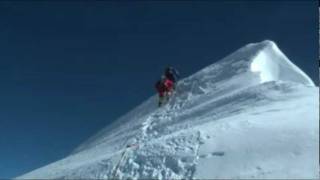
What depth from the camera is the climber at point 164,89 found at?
96.5 feet

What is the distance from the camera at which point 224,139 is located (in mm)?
16766

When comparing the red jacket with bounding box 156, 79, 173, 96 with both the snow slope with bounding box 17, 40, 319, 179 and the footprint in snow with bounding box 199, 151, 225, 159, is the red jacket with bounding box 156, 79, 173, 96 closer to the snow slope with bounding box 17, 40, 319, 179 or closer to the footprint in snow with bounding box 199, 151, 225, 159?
the snow slope with bounding box 17, 40, 319, 179

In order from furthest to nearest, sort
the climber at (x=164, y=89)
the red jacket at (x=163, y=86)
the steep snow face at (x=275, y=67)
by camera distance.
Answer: the red jacket at (x=163, y=86)
the climber at (x=164, y=89)
the steep snow face at (x=275, y=67)

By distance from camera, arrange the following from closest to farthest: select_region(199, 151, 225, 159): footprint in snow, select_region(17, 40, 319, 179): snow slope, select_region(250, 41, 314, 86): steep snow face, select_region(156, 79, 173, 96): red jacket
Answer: select_region(17, 40, 319, 179): snow slope
select_region(199, 151, 225, 159): footprint in snow
select_region(250, 41, 314, 86): steep snow face
select_region(156, 79, 173, 96): red jacket

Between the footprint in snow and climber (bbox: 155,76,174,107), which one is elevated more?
climber (bbox: 155,76,174,107)

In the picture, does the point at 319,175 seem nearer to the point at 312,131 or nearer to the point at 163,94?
the point at 312,131

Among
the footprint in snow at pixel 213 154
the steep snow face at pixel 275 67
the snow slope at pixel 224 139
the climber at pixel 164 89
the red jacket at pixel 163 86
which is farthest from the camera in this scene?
the red jacket at pixel 163 86

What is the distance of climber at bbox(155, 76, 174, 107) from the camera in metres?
29.4

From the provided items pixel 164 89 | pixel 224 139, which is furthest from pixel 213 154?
pixel 164 89

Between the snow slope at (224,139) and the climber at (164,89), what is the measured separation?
192cm

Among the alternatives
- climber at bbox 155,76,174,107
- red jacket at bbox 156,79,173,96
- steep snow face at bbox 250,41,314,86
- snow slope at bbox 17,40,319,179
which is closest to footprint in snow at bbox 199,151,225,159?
snow slope at bbox 17,40,319,179

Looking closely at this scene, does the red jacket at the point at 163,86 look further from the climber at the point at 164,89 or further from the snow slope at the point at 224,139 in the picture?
the snow slope at the point at 224,139

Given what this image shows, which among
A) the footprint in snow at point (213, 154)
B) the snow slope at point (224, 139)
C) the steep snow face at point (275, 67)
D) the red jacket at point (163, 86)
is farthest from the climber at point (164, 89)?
the footprint in snow at point (213, 154)

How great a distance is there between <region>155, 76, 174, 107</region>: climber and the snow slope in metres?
1.92
